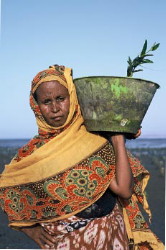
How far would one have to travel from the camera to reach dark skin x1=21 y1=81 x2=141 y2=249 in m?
3.29

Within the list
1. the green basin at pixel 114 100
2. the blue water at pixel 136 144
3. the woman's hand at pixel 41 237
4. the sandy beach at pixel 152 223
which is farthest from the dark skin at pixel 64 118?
the blue water at pixel 136 144

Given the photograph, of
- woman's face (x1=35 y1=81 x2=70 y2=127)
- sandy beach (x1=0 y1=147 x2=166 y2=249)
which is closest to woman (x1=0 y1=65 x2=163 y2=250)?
woman's face (x1=35 y1=81 x2=70 y2=127)

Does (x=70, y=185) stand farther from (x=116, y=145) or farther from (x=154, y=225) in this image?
(x=154, y=225)

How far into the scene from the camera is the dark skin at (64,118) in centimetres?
329

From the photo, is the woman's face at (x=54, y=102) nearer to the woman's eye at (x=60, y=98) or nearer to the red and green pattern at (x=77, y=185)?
the woman's eye at (x=60, y=98)

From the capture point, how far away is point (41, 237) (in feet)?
11.8

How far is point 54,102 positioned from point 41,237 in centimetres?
97

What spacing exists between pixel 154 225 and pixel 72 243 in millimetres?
6428

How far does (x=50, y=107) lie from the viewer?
3354 mm

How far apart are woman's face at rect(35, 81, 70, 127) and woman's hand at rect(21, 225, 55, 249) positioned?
79cm

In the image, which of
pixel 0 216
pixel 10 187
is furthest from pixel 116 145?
pixel 0 216

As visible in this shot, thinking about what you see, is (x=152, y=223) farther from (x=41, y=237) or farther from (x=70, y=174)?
(x=70, y=174)

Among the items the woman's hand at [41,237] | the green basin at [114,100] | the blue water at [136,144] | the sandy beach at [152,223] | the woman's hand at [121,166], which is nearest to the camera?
the green basin at [114,100]

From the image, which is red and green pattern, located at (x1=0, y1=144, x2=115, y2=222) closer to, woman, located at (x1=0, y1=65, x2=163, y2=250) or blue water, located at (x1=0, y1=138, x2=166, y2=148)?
woman, located at (x1=0, y1=65, x2=163, y2=250)
